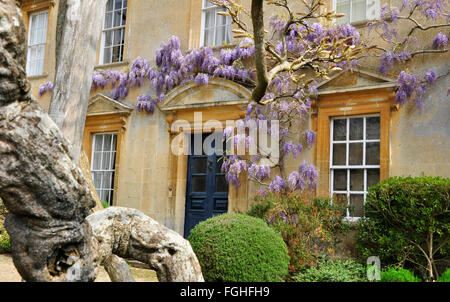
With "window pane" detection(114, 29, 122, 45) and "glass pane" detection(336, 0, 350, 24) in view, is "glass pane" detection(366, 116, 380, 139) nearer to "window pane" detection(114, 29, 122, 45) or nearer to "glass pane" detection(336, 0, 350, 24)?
"glass pane" detection(336, 0, 350, 24)

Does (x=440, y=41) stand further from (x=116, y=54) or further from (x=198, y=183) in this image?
(x=116, y=54)

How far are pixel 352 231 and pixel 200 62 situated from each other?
16.8ft

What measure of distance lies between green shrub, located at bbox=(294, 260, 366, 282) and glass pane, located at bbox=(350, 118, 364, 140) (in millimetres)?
2546

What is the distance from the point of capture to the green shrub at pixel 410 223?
6711mm

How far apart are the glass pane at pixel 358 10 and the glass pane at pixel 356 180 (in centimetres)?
302

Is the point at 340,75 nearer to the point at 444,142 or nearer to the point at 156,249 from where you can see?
the point at 444,142

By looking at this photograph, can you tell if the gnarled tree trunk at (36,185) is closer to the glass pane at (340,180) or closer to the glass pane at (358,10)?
the glass pane at (340,180)

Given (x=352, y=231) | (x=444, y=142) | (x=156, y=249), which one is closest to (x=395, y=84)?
(x=444, y=142)

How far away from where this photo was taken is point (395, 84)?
26.9 ft

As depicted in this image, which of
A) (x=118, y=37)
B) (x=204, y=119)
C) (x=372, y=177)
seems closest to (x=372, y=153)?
(x=372, y=177)

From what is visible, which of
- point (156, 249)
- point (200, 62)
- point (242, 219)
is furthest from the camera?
point (200, 62)

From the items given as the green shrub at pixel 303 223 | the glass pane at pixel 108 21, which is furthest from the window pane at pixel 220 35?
the green shrub at pixel 303 223

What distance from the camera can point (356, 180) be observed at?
874 centimetres

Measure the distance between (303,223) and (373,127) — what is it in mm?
2456
